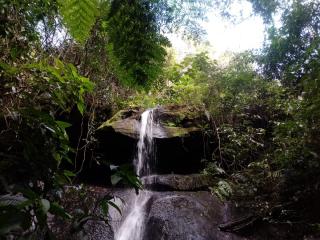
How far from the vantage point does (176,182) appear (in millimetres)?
6641

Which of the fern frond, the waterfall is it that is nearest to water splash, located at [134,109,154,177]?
the waterfall

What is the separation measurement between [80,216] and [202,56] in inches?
318

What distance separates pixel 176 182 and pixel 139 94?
290 cm

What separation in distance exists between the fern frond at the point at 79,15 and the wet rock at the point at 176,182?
5872 millimetres

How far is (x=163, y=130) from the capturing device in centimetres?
757

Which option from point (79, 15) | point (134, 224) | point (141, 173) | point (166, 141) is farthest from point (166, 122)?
point (79, 15)

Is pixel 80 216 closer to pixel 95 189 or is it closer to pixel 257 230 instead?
pixel 257 230

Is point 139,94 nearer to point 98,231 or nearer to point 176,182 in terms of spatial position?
point 98,231

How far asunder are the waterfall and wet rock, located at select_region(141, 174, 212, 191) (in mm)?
237

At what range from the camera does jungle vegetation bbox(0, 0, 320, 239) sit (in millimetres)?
926

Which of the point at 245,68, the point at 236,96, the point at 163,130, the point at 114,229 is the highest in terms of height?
the point at 245,68

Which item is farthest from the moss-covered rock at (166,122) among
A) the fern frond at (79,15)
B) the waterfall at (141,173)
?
the fern frond at (79,15)

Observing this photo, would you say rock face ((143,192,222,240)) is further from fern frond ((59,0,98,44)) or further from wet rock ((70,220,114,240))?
fern frond ((59,0,98,44))

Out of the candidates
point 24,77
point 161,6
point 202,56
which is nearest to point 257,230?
→ point 24,77
